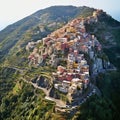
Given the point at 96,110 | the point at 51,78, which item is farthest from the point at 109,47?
the point at 96,110

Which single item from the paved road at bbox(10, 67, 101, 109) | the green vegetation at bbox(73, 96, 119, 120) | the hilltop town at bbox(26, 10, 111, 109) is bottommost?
the green vegetation at bbox(73, 96, 119, 120)

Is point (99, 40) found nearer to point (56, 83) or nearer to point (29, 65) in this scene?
point (29, 65)

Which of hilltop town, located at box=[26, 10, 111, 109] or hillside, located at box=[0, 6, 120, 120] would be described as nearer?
hillside, located at box=[0, 6, 120, 120]

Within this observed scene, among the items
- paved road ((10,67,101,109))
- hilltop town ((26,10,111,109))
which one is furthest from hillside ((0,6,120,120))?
paved road ((10,67,101,109))

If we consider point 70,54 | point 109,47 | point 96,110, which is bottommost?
point 96,110

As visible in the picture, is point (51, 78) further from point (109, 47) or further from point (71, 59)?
point (109, 47)

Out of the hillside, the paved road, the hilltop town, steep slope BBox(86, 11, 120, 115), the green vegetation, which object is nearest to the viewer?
the green vegetation

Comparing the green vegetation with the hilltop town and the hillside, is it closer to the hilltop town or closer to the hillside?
the hillside

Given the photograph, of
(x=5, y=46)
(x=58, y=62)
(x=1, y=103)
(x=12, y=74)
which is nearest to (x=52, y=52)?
(x=58, y=62)

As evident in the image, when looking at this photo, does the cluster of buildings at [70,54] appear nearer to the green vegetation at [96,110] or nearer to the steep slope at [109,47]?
the green vegetation at [96,110]

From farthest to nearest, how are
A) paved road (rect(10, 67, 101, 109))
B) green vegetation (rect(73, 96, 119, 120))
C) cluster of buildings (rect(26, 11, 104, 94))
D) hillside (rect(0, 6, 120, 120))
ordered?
cluster of buildings (rect(26, 11, 104, 94)) → hillside (rect(0, 6, 120, 120)) → paved road (rect(10, 67, 101, 109)) → green vegetation (rect(73, 96, 119, 120))
